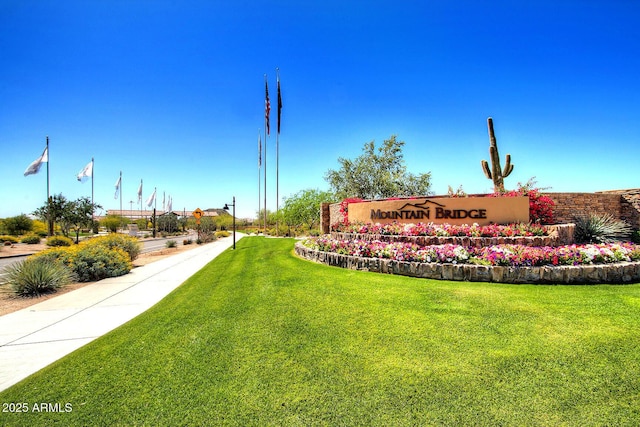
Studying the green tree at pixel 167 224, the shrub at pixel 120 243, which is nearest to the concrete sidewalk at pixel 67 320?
the shrub at pixel 120 243

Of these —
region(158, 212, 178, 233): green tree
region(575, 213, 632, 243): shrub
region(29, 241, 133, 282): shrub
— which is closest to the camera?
region(29, 241, 133, 282): shrub

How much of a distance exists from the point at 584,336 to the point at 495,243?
5.43 metres

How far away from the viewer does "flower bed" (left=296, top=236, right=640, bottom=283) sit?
6441 mm

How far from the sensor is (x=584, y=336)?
12.0 ft

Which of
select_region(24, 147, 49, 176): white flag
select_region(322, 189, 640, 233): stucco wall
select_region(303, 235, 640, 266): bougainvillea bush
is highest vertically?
select_region(24, 147, 49, 176): white flag

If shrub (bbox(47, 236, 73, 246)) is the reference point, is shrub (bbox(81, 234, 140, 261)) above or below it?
above

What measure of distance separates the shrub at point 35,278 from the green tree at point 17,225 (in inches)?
1587

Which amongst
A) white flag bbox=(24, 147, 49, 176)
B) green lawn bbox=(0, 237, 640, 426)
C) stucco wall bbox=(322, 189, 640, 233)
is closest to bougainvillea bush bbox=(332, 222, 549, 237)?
green lawn bbox=(0, 237, 640, 426)

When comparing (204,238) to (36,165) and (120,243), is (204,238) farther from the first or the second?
(120,243)

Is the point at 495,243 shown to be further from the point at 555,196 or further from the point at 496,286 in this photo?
the point at 555,196

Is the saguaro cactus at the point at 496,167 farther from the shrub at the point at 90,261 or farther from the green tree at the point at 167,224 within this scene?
the green tree at the point at 167,224

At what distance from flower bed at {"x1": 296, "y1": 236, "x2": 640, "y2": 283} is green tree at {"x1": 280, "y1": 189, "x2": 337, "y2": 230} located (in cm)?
2965

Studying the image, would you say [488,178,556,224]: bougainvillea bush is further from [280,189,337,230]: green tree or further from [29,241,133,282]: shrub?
[280,189,337,230]: green tree

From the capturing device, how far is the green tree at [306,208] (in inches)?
1521
